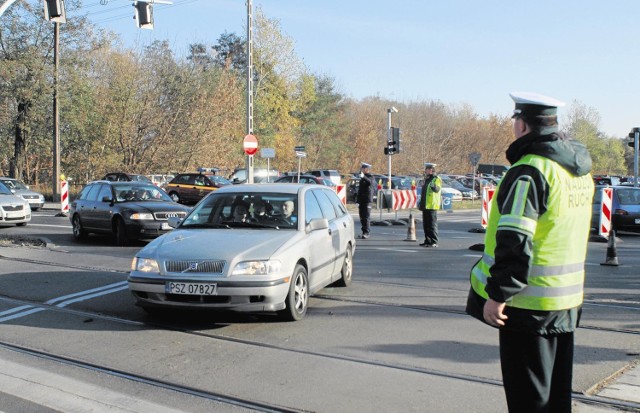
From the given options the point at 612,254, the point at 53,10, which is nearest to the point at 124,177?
the point at 53,10

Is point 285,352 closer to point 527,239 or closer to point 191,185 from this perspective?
point 527,239

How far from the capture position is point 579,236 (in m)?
3.16

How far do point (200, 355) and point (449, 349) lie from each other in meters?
2.35

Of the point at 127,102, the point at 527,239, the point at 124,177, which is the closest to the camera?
the point at 527,239

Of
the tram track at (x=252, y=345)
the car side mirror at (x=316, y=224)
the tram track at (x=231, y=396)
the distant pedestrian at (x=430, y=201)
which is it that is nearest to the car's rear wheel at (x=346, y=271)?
the tram track at (x=252, y=345)

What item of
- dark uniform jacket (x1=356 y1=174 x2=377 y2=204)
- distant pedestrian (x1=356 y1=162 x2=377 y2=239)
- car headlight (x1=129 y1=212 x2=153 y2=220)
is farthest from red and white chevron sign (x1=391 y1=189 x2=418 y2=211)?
car headlight (x1=129 y1=212 x2=153 y2=220)

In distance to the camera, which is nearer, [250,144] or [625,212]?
[625,212]

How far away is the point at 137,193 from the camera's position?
15.8 m

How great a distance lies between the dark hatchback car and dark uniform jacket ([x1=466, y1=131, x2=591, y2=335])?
1167cm

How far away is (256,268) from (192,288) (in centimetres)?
68

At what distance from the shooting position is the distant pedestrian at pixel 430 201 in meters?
14.5

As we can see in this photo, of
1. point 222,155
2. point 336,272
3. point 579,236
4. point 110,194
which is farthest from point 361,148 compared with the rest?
point 579,236

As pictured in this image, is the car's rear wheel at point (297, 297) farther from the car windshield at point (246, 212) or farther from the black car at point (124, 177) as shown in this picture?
the black car at point (124, 177)

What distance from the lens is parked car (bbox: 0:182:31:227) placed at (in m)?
18.4
